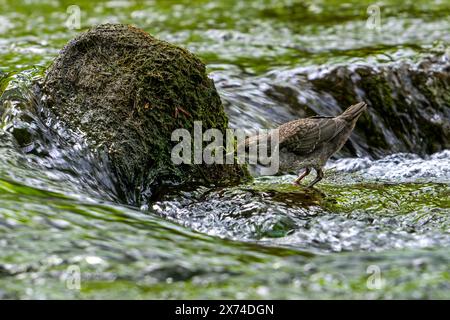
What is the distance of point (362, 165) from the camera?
978 cm

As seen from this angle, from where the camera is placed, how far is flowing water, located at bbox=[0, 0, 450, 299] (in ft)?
16.2

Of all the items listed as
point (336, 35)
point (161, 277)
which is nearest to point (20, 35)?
point (336, 35)

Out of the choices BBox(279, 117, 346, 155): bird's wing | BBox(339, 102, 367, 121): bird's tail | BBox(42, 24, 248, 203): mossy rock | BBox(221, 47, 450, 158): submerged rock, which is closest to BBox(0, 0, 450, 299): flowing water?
BBox(221, 47, 450, 158): submerged rock

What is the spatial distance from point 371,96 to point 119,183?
5571 mm

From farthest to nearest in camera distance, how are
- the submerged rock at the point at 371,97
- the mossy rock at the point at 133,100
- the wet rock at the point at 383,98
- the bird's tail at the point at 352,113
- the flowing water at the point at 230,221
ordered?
the wet rock at the point at 383,98, the submerged rock at the point at 371,97, the bird's tail at the point at 352,113, the mossy rock at the point at 133,100, the flowing water at the point at 230,221

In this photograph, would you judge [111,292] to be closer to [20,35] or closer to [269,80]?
[269,80]

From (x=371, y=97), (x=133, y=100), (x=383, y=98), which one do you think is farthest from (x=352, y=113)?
(x=383, y=98)

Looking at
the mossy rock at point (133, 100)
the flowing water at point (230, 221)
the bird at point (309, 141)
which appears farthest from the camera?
the bird at point (309, 141)

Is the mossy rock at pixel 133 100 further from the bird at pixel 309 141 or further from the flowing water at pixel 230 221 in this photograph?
the bird at pixel 309 141

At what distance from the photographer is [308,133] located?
26.5 feet

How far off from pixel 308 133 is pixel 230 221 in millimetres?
2000

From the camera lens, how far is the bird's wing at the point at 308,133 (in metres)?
7.90

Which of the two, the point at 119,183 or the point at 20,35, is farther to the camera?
the point at 20,35

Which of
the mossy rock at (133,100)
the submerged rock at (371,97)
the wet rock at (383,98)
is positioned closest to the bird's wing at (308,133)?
the mossy rock at (133,100)
